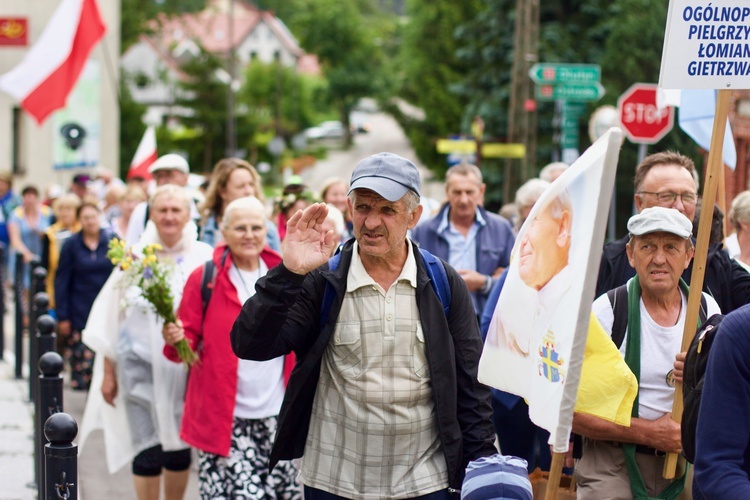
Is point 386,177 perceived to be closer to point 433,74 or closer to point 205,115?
point 433,74

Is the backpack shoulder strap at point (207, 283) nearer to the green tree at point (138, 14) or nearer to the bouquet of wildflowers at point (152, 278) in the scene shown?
the bouquet of wildflowers at point (152, 278)

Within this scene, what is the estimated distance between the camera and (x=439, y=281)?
14.9ft

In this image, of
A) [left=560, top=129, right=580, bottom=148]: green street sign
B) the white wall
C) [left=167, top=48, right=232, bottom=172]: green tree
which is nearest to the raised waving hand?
[left=560, top=129, right=580, bottom=148]: green street sign

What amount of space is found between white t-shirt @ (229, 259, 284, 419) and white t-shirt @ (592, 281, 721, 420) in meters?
2.15

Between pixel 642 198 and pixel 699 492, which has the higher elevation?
pixel 642 198

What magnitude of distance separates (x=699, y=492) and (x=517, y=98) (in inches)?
766

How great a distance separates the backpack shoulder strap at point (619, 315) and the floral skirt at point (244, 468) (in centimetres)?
215

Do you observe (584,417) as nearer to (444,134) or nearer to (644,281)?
(644,281)

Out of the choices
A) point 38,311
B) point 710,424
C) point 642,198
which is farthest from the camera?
point 38,311

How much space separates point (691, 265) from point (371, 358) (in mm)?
1857

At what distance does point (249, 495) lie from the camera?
6.11m

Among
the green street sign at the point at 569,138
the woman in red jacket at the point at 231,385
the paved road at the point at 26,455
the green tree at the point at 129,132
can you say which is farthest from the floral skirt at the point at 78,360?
the green tree at the point at 129,132

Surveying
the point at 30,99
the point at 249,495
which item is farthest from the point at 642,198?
the point at 30,99

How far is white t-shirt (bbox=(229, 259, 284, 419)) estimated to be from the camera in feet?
20.5
